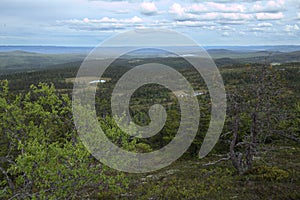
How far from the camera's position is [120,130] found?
29.5 feet

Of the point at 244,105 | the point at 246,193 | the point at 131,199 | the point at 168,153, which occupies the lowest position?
the point at 168,153

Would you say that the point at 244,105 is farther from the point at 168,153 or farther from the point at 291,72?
the point at 291,72

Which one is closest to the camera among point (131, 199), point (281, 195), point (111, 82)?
point (281, 195)

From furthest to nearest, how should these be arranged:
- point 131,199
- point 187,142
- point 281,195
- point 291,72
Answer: point 291,72 < point 187,142 < point 131,199 < point 281,195

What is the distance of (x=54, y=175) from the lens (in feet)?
27.5

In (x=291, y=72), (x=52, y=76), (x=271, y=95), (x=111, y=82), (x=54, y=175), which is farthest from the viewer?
Result: (x=52, y=76)

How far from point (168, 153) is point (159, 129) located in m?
5.08

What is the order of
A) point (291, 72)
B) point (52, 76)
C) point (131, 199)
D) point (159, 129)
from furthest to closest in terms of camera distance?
point (52, 76)
point (291, 72)
point (159, 129)
point (131, 199)

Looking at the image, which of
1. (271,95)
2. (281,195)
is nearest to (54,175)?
(281,195)

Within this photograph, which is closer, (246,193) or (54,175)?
(54,175)

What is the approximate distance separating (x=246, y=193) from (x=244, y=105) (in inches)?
169

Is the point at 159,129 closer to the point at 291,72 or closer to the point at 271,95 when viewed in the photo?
the point at 271,95

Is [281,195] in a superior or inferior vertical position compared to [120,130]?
inferior

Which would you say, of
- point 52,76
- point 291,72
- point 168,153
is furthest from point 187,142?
point 52,76
